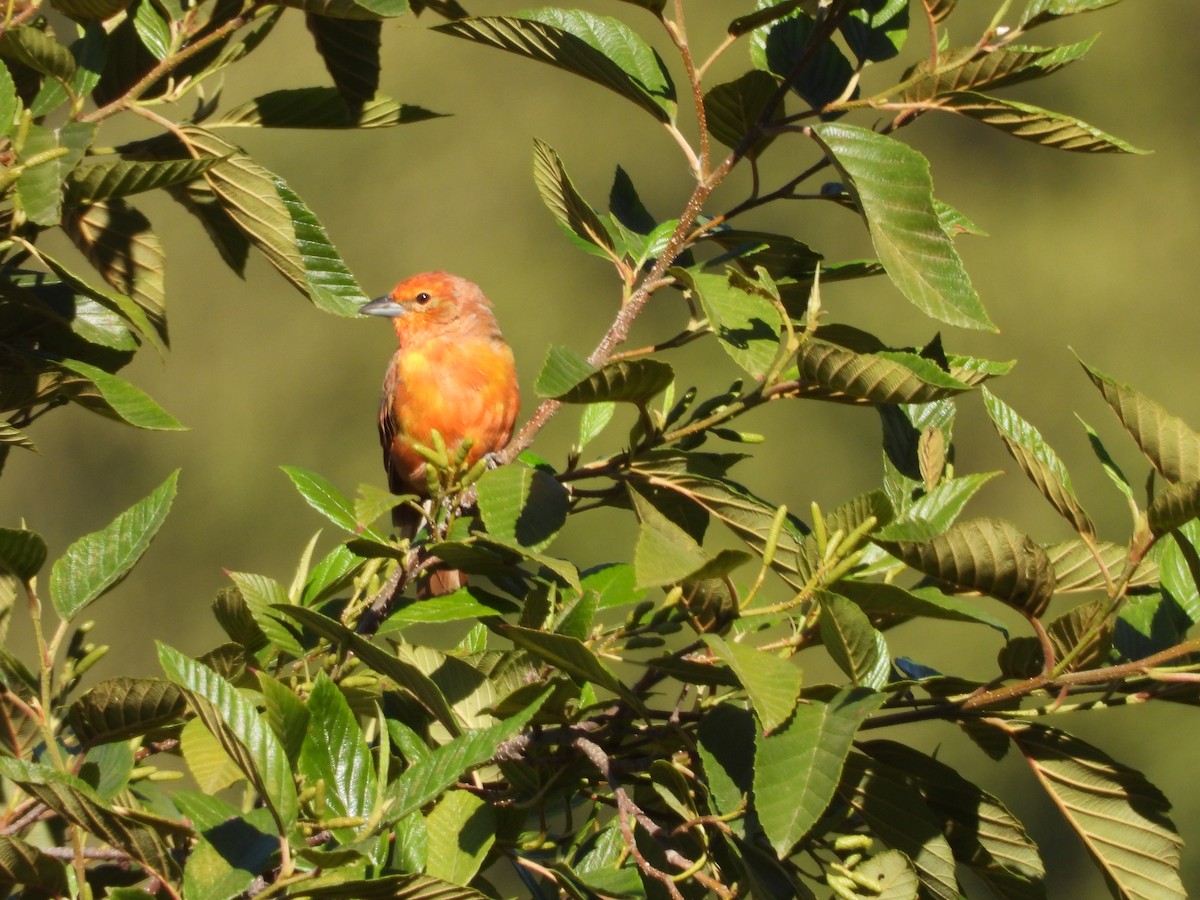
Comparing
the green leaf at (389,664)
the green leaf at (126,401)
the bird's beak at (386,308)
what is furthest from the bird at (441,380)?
the green leaf at (389,664)

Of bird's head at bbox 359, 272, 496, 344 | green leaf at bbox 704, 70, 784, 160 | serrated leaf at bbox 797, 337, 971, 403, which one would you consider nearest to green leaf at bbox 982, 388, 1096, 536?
serrated leaf at bbox 797, 337, 971, 403

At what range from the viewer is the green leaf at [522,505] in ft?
5.52

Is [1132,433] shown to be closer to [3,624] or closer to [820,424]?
[3,624]

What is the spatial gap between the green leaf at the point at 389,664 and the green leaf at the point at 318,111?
108cm

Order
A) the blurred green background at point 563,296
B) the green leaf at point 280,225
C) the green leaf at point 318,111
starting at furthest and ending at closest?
the blurred green background at point 563,296
the green leaf at point 318,111
the green leaf at point 280,225

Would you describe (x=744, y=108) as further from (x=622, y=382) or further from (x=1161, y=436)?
(x=1161, y=436)

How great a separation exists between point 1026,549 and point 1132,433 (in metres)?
0.19

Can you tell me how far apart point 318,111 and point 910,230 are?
1.15 metres

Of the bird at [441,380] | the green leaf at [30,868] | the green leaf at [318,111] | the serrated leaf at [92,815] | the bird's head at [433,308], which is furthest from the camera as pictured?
the bird's head at [433,308]

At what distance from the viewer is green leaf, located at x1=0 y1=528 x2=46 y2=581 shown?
5.36 feet

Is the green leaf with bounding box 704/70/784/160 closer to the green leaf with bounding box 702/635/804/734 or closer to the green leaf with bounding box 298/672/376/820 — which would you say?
the green leaf with bounding box 702/635/804/734

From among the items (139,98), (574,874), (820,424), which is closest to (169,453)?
(820,424)

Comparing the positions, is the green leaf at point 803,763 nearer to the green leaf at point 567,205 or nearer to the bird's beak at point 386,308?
the green leaf at point 567,205

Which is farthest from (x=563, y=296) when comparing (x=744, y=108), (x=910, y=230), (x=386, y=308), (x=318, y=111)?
(x=910, y=230)
